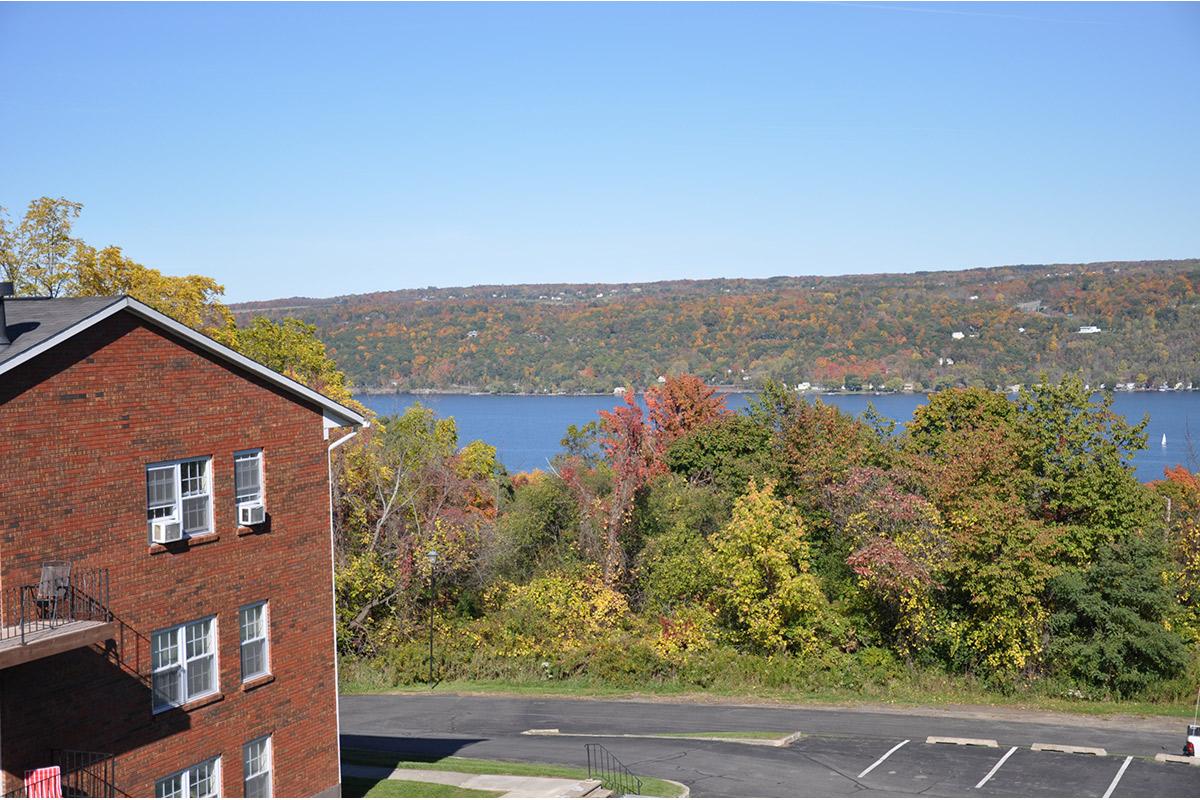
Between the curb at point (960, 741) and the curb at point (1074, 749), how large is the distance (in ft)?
3.68

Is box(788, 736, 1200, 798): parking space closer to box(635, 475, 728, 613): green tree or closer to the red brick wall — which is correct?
the red brick wall

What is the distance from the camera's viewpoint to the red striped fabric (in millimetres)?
16047

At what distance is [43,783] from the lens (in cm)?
1612

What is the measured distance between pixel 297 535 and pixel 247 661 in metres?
2.54

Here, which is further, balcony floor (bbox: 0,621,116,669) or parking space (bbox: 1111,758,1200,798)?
parking space (bbox: 1111,758,1200,798)

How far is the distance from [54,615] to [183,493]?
3.39 m

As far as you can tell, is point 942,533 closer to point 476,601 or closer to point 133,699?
point 476,601

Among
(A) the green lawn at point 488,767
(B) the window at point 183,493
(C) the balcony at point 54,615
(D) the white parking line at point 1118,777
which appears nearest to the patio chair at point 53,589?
(C) the balcony at point 54,615

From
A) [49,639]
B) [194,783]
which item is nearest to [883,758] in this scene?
[194,783]

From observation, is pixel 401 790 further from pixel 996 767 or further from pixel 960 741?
pixel 960 741

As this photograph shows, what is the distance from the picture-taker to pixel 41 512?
1673 centimetres

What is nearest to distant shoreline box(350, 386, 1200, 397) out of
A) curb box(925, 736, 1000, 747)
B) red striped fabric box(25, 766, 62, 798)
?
curb box(925, 736, 1000, 747)

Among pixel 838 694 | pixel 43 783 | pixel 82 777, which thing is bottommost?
pixel 838 694

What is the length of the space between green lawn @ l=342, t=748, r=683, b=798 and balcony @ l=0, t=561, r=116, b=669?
11552 millimetres
